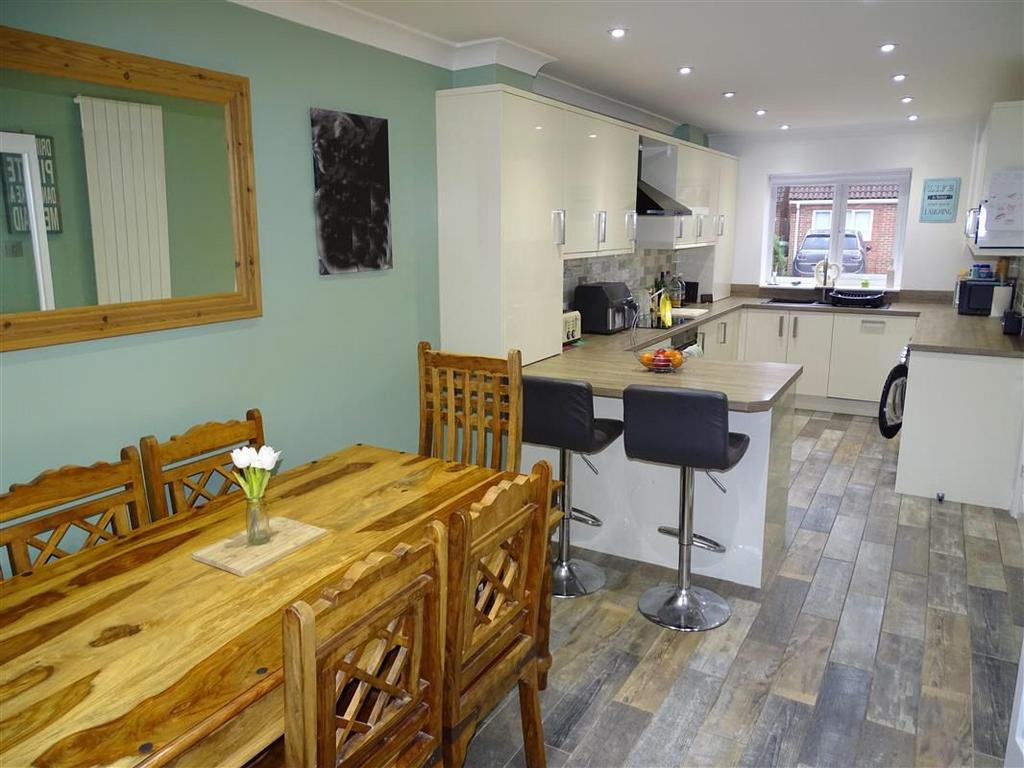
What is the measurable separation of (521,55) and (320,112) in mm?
1163

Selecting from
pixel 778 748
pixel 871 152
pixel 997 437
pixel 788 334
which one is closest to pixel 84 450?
pixel 778 748

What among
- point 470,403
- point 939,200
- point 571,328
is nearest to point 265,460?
point 470,403

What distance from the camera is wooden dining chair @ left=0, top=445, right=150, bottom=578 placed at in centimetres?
180

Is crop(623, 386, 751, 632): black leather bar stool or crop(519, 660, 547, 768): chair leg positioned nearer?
crop(519, 660, 547, 768): chair leg

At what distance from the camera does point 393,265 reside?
3.35 metres

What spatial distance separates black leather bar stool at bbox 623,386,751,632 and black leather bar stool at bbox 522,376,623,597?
0.55 ft

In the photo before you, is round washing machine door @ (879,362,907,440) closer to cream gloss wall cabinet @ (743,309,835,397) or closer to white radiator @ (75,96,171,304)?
cream gloss wall cabinet @ (743,309,835,397)

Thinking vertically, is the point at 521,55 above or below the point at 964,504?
above

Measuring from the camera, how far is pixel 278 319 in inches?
111

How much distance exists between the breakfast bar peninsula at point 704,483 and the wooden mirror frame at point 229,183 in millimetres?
1442

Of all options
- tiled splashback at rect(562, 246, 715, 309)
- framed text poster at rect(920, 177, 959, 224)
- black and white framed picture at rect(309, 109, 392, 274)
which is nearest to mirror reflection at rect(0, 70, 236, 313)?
black and white framed picture at rect(309, 109, 392, 274)

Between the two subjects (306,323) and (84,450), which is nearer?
(84,450)

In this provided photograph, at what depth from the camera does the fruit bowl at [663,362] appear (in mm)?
3480

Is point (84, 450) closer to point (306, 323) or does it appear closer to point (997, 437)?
point (306, 323)
